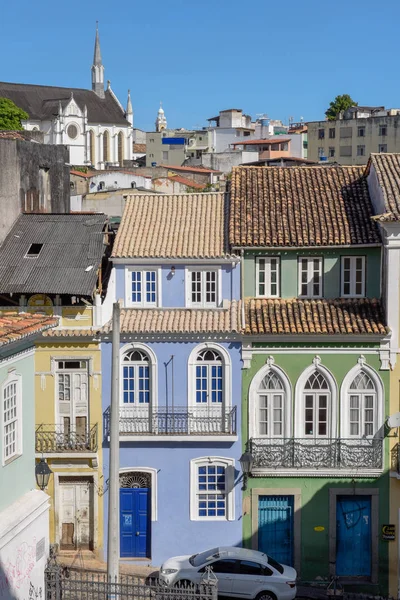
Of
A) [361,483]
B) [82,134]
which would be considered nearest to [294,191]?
[361,483]

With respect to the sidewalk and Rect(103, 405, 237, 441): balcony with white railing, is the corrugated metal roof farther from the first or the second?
the sidewalk

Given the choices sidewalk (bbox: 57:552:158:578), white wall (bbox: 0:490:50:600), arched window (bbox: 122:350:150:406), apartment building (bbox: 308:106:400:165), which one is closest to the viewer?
white wall (bbox: 0:490:50:600)

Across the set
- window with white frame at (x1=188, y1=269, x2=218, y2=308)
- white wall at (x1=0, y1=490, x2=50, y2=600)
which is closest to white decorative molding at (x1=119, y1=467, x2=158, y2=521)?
window with white frame at (x1=188, y1=269, x2=218, y2=308)

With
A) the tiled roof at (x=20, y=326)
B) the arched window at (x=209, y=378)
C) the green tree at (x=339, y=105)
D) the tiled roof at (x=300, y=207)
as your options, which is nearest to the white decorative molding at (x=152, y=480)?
the arched window at (x=209, y=378)

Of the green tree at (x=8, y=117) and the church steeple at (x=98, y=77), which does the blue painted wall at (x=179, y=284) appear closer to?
the green tree at (x=8, y=117)

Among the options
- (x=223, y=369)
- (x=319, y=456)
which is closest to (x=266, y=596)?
(x=319, y=456)

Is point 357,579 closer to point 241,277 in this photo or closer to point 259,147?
point 241,277
